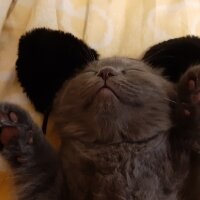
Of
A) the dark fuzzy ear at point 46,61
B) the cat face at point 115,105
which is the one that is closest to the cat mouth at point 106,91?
the cat face at point 115,105

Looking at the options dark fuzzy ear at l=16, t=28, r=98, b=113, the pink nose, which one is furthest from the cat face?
dark fuzzy ear at l=16, t=28, r=98, b=113

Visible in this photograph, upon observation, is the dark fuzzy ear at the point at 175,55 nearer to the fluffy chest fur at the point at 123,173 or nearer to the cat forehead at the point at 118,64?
the cat forehead at the point at 118,64

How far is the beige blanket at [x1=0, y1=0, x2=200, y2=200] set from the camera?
4.54 ft

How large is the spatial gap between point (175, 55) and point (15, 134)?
0.47 m

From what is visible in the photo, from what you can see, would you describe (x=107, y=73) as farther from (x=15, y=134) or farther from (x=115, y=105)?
(x=15, y=134)

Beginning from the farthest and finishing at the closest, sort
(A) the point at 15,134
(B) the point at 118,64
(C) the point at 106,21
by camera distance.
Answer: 1. (C) the point at 106,21
2. (B) the point at 118,64
3. (A) the point at 15,134

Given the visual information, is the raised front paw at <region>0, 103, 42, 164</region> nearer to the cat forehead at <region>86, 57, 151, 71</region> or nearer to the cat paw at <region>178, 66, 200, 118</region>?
the cat forehead at <region>86, 57, 151, 71</region>

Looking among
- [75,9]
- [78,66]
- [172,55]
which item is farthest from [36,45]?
[172,55]

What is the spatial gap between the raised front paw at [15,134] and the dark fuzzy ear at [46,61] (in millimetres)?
207

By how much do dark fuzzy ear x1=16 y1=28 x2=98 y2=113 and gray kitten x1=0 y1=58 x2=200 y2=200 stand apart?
0.16 metres

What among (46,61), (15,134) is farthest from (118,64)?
(15,134)

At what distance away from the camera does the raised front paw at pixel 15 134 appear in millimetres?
1018

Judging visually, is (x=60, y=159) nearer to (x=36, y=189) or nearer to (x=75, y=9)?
(x=36, y=189)

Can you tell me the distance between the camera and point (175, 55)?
1.25 m
